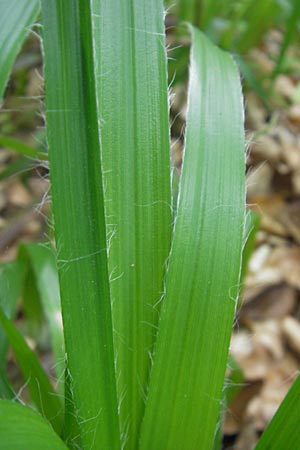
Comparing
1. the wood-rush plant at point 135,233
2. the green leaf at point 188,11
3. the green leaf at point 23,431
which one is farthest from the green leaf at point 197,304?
the green leaf at point 188,11

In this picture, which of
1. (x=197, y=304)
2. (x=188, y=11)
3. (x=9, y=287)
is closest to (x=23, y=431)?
(x=197, y=304)

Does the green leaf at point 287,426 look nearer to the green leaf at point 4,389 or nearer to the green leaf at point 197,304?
the green leaf at point 197,304

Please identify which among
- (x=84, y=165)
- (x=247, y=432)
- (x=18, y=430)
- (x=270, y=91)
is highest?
(x=84, y=165)

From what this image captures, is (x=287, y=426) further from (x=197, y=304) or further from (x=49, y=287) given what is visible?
(x=49, y=287)

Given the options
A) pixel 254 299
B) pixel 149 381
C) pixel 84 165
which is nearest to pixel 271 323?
pixel 254 299

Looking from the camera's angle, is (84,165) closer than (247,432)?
Yes

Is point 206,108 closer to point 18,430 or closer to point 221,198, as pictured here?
point 221,198

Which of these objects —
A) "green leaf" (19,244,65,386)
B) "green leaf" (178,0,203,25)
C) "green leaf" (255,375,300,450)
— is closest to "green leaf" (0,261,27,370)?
"green leaf" (19,244,65,386)

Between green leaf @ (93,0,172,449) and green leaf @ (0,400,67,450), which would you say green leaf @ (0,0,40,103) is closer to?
green leaf @ (93,0,172,449)
